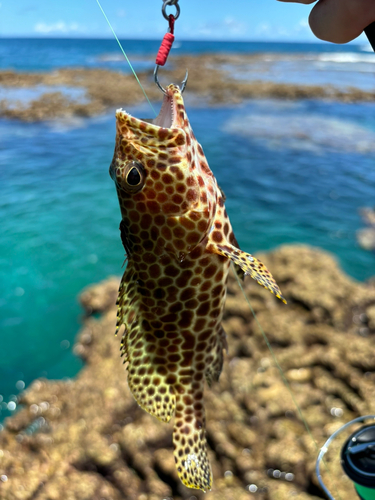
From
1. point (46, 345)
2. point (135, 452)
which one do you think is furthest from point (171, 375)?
point (46, 345)

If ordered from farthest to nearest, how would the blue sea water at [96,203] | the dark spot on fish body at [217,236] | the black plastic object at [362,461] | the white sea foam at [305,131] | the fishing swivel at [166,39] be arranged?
1. the white sea foam at [305,131]
2. the blue sea water at [96,203]
3. the black plastic object at [362,461]
4. the dark spot on fish body at [217,236]
5. the fishing swivel at [166,39]

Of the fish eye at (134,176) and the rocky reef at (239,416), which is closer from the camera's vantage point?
the fish eye at (134,176)

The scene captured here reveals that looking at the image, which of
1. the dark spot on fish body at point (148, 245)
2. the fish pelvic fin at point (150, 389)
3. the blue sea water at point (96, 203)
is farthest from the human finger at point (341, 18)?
the blue sea water at point (96, 203)

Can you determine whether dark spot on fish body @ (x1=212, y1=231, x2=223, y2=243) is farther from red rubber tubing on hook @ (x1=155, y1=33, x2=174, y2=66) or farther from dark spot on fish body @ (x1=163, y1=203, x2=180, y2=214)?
red rubber tubing on hook @ (x1=155, y1=33, x2=174, y2=66)

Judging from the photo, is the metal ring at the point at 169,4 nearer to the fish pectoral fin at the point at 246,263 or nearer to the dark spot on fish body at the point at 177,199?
the dark spot on fish body at the point at 177,199

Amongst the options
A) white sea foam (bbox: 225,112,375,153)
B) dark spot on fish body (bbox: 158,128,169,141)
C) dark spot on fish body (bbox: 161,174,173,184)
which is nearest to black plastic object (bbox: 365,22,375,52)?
dark spot on fish body (bbox: 158,128,169,141)

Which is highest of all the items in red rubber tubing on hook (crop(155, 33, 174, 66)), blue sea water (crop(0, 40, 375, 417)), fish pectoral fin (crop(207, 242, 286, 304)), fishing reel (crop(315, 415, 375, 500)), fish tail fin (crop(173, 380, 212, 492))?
red rubber tubing on hook (crop(155, 33, 174, 66))

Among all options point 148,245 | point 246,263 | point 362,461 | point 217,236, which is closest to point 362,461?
point 362,461
